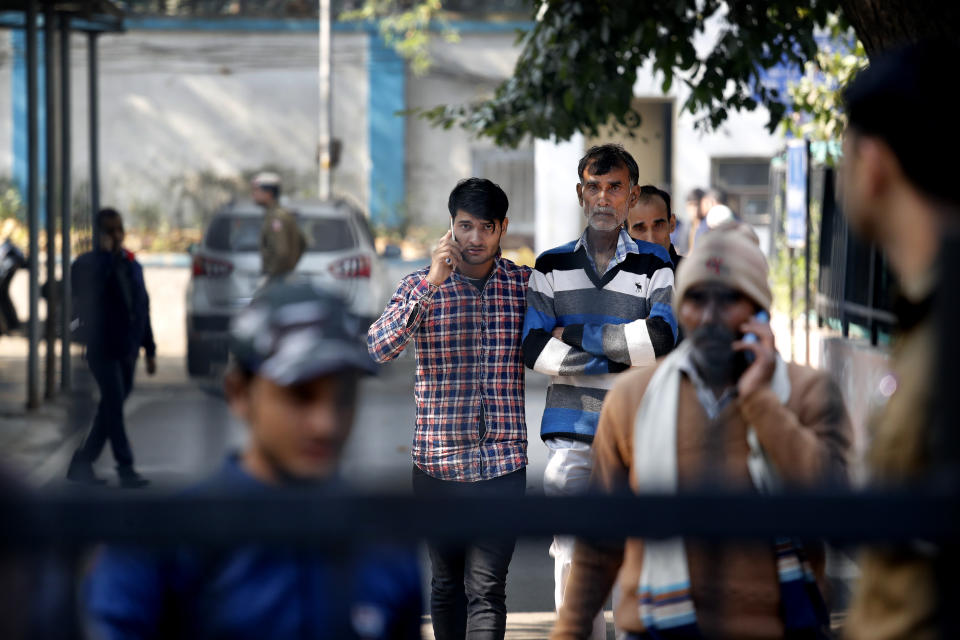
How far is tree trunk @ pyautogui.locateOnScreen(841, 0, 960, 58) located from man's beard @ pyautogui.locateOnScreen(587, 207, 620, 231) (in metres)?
1.26

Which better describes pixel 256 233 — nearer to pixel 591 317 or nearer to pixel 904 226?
pixel 591 317

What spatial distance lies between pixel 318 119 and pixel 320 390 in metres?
27.5

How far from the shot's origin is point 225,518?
1.17 m

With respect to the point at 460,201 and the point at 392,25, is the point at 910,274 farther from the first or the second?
the point at 392,25

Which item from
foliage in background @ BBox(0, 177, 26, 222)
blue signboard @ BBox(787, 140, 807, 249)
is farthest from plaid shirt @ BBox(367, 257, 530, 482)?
foliage in background @ BBox(0, 177, 26, 222)

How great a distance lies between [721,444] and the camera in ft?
8.16

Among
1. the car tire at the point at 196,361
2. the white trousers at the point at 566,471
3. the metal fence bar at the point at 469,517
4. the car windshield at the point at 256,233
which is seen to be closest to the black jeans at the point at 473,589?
the white trousers at the point at 566,471

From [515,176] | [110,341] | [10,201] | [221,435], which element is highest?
[515,176]

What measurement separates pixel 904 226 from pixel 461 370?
8.94ft

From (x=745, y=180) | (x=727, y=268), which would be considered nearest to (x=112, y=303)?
(x=727, y=268)

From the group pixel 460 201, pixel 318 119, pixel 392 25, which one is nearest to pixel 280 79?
pixel 318 119

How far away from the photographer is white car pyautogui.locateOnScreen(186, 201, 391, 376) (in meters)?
13.2

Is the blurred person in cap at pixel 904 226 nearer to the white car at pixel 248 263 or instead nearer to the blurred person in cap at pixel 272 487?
the blurred person in cap at pixel 272 487

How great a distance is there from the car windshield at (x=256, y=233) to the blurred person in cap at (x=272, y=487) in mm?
11688
